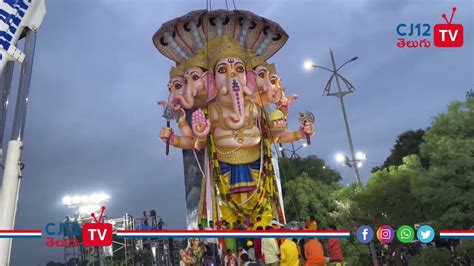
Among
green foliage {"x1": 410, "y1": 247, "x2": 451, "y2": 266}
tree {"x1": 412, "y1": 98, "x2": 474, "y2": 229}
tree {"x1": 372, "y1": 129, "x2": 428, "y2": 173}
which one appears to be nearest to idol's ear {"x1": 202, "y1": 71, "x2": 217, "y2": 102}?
tree {"x1": 412, "y1": 98, "x2": 474, "y2": 229}

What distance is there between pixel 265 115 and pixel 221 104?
6.97 feet

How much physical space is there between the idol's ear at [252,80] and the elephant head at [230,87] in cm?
27

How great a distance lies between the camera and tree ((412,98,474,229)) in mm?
13422

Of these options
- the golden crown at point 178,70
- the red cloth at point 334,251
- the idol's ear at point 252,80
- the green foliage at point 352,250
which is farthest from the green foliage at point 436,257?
the golden crown at point 178,70

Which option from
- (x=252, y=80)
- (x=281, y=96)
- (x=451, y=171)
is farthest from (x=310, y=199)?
(x=451, y=171)

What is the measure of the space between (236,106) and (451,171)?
9556 mm

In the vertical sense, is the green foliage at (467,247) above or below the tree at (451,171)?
below

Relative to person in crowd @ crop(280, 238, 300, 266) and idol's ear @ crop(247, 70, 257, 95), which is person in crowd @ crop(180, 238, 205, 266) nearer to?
idol's ear @ crop(247, 70, 257, 95)

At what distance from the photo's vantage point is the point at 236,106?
20.8 metres

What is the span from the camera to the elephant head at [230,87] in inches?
818

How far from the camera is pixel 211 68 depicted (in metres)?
21.9

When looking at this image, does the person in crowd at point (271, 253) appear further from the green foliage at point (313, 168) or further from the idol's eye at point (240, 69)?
the green foliage at point (313, 168)

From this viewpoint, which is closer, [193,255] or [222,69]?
[193,255]

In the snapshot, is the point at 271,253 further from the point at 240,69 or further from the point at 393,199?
the point at 240,69
